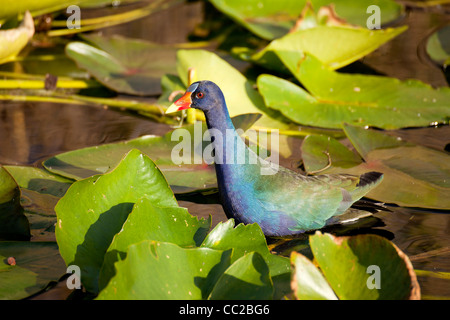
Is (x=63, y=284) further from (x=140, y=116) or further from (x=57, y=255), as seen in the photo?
(x=140, y=116)

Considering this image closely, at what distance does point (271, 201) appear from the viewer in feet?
6.73

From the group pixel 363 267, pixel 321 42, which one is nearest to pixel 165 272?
pixel 363 267

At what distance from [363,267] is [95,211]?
0.77m

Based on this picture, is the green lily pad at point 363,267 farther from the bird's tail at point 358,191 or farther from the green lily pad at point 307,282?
the bird's tail at point 358,191

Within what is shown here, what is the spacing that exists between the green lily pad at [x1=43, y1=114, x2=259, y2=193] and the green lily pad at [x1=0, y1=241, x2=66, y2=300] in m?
0.48

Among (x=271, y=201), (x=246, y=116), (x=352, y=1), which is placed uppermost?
(x=352, y=1)

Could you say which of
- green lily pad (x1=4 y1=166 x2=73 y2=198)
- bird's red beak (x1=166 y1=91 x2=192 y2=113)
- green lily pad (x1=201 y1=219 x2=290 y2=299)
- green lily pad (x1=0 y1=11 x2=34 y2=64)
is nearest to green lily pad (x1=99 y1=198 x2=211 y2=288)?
green lily pad (x1=201 y1=219 x2=290 y2=299)

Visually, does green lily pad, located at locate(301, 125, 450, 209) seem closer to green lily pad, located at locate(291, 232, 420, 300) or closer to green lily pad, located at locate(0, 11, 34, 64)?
green lily pad, located at locate(291, 232, 420, 300)

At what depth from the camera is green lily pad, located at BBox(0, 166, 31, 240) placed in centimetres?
192

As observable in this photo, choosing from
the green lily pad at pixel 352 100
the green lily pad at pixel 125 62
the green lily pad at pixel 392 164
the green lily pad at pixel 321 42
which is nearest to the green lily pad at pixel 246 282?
the green lily pad at pixel 392 164

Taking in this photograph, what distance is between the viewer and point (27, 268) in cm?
178

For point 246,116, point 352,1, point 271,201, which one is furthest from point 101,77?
point 352,1

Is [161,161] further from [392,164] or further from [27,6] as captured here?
[27,6]

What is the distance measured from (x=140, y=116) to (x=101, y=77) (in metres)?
0.33
